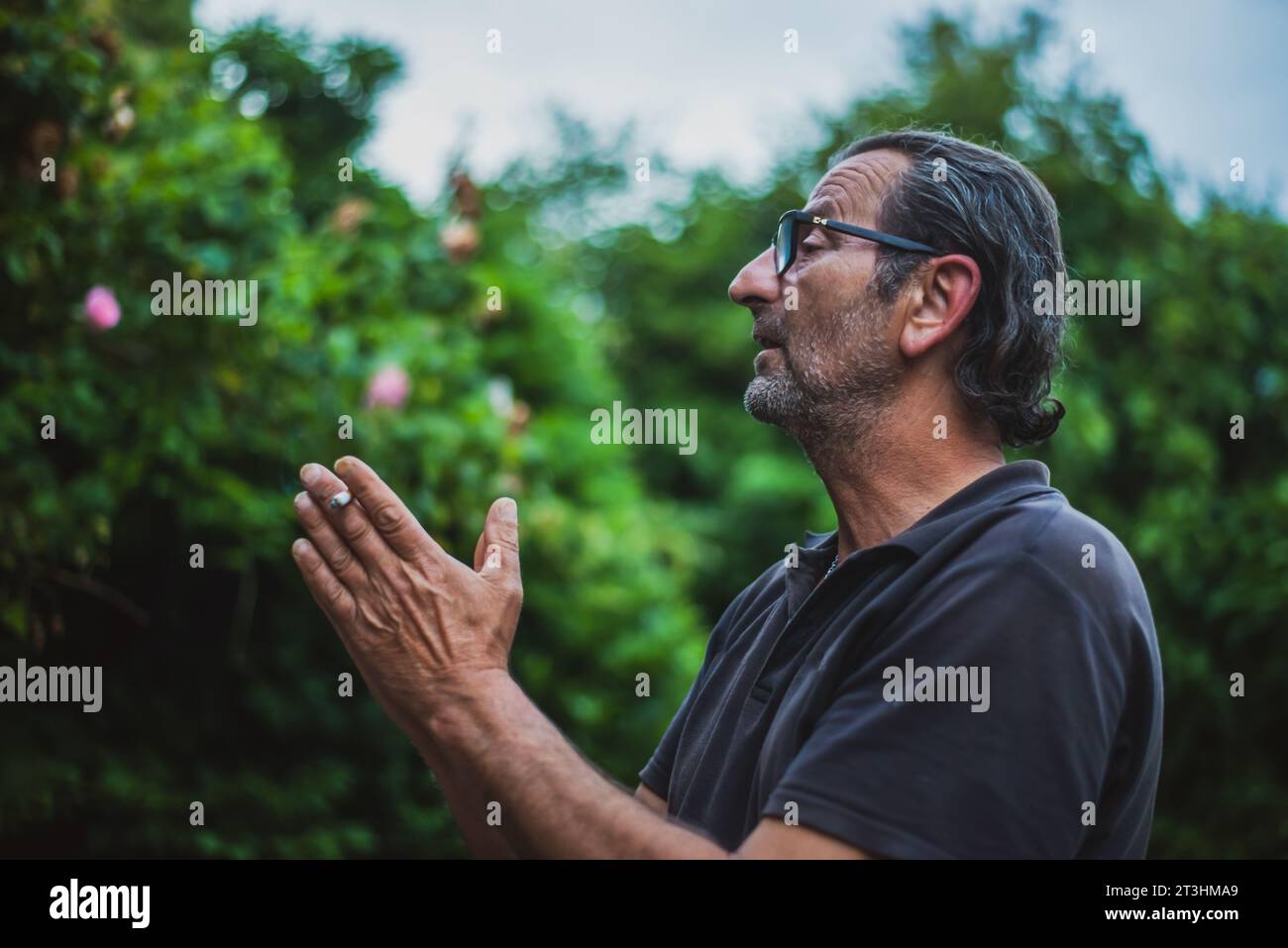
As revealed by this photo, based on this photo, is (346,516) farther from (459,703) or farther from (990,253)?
(990,253)

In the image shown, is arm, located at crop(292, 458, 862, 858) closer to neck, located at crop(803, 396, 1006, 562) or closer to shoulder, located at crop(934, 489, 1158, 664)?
shoulder, located at crop(934, 489, 1158, 664)

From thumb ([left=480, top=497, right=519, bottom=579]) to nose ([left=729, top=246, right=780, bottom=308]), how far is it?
1.94 feet

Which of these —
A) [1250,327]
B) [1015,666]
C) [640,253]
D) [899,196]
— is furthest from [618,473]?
[640,253]

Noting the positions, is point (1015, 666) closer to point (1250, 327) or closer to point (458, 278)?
point (458, 278)

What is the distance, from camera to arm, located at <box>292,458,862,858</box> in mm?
1505

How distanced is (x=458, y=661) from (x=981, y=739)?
→ 72cm

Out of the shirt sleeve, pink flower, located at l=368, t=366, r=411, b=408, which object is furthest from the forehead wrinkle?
pink flower, located at l=368, t=366, r=411, b=408

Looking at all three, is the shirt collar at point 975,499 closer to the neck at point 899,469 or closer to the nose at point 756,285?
the neck at point 899,469

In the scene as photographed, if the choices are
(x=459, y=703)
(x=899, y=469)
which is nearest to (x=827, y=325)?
(x=899, y=469)

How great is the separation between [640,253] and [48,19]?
31.8 ft

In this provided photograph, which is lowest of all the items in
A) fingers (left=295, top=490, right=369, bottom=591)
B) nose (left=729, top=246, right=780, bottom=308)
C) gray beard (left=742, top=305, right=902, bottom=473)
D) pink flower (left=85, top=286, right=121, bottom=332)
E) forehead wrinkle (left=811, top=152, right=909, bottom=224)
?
fingers (left=295, top=490, right=369, bottom=591)

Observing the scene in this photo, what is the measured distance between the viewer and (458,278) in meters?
4.82

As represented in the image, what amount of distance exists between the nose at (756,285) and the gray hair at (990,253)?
19cm

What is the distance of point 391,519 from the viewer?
171cm
